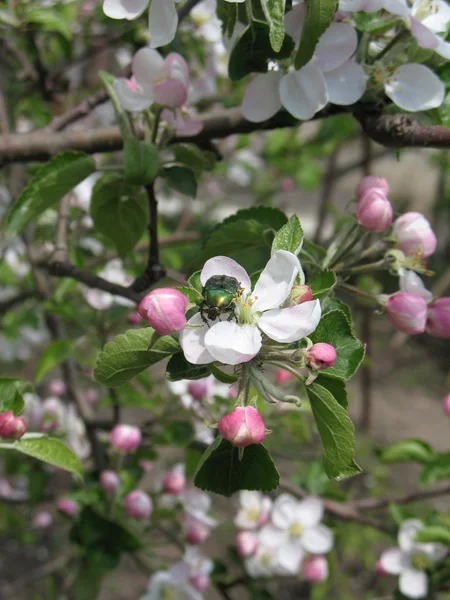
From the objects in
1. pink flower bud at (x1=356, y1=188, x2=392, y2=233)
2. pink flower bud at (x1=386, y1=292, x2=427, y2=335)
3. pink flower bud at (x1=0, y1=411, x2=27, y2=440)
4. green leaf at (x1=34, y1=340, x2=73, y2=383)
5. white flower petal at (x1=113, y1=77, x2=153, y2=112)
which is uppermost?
white flower petal at (x1=113, y1=77, x2=153, y2=112)

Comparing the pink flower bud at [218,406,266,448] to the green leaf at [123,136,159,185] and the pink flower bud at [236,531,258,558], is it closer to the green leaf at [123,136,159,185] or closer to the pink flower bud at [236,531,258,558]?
the green leaf at [123,136,159,185]

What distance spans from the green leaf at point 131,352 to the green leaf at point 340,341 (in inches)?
6.1

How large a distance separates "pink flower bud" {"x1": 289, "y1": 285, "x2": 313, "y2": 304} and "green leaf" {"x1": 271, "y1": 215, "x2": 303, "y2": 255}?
0.04 metres

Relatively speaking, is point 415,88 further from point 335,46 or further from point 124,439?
point 124,439

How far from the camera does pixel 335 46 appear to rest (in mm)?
746

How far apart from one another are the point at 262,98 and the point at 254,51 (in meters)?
0.07

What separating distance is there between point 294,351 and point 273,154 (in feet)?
9.59

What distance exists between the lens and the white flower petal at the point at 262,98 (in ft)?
2.60

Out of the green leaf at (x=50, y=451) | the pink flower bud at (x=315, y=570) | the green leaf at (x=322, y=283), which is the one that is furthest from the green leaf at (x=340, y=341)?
the pink flower bud at (x=315, y=570)

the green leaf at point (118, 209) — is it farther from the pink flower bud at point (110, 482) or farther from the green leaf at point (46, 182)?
the pink flower bud at point (110, 482)

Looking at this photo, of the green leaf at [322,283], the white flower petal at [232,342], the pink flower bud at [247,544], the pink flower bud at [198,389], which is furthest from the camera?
the pink flower bud at [247,544]

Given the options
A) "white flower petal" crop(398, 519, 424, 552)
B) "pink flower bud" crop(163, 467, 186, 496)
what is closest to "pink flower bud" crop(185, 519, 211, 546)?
"pink flower bud" crop(163, 467, 186, 496)

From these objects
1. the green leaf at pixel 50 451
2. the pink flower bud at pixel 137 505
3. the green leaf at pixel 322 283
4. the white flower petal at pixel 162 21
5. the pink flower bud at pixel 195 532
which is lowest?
the pink flower bud at pixel 195 532

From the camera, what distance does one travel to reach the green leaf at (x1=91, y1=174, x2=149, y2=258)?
893 millimetres
